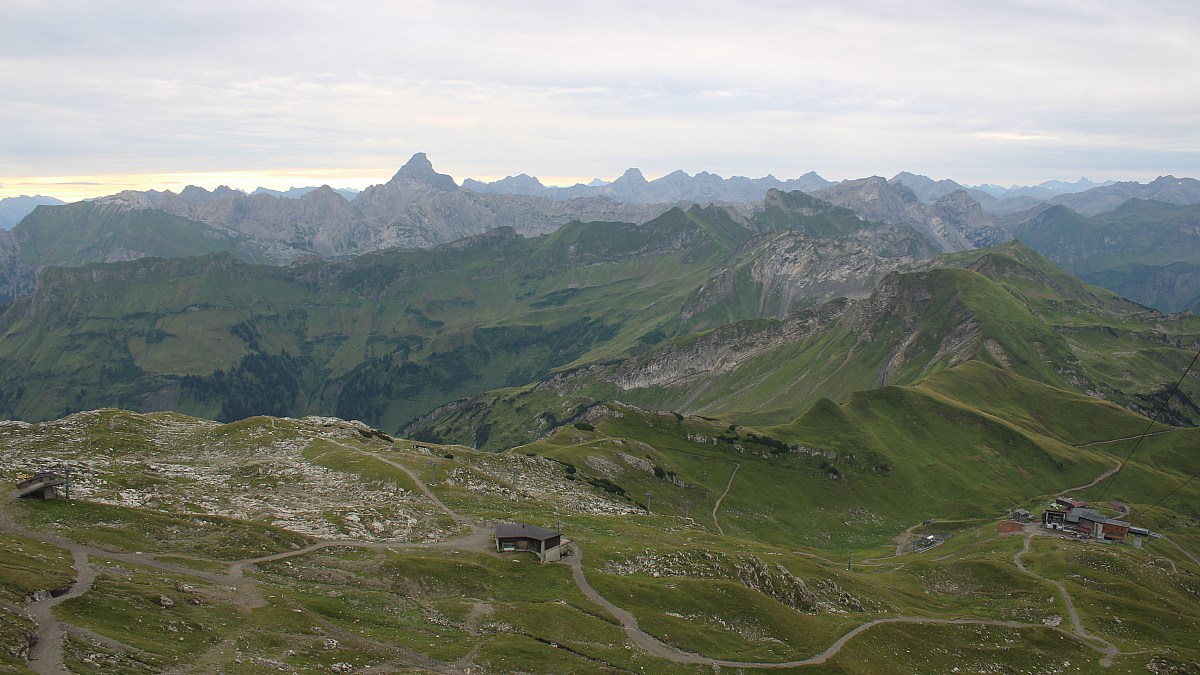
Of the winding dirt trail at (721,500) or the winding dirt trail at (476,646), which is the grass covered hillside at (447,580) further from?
the winding dirt trail at (721,500)

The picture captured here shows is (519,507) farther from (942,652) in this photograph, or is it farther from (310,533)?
(942,652)

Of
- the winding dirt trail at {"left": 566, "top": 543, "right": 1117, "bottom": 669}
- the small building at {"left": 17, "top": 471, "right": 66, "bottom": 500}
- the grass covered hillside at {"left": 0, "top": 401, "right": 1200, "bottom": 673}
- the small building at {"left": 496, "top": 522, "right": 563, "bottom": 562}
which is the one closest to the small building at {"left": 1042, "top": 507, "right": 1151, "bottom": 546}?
the grass covered hillside at {"left": 0, "top": 401, "right": 1200, "bottom": 673}

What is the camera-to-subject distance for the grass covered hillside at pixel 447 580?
55.7m

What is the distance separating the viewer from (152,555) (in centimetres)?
6850

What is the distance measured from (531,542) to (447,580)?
1360 cm

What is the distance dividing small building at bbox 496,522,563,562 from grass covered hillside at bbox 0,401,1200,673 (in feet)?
7.67

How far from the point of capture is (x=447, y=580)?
74.7 metres

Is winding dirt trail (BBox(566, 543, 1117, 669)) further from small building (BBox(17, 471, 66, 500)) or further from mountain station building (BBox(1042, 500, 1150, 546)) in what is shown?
mountain station building (BBox(1042, 500, 1150, 546))

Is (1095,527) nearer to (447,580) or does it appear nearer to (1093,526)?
(1093,526)

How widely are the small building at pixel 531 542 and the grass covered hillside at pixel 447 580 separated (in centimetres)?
234

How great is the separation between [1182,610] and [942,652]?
52.9m

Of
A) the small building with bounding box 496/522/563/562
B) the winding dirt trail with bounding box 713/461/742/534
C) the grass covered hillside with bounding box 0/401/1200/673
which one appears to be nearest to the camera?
the grass covered hillside with bounding box 0/401/1200/673

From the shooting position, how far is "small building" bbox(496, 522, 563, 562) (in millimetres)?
85131

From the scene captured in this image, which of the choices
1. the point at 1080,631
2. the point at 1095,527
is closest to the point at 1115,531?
the point at 1095,527
